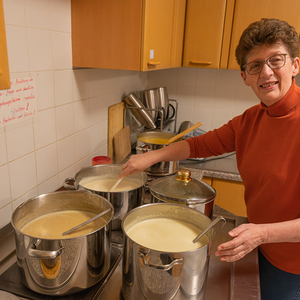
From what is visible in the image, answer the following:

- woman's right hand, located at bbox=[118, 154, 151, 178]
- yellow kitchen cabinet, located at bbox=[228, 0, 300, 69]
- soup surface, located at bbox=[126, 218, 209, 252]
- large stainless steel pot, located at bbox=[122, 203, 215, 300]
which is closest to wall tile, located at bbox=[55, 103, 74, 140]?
woman's right hand, located at bbox=[118, 154, 151, 178]

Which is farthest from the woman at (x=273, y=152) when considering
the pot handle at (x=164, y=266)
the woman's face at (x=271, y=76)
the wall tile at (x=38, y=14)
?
the wall tile at (x=38, y=14)

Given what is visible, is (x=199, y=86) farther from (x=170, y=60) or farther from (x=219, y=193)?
(x=219, y=193)

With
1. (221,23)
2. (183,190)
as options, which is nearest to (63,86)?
(183,190)

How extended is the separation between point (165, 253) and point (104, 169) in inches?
27.1

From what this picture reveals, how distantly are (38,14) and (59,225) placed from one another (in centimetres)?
78

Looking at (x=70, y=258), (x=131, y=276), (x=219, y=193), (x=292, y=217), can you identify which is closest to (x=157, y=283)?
(x=131, y=276)

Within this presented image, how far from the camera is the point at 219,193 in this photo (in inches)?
79.1

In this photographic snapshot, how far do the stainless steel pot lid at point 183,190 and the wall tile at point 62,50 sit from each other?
672mm

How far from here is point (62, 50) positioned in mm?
1281

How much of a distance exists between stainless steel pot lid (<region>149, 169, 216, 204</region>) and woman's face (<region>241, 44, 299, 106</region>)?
378 millimetres

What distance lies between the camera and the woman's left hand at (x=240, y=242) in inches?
28.9

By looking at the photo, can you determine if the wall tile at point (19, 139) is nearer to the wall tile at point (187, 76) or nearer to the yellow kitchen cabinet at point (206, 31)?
the yellow kitchen cabinet at point (206, 31)

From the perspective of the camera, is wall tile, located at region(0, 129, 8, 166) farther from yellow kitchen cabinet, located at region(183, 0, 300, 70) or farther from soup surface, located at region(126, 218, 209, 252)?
yellow kitchen cabinet, located at region(183, 0, 300, 70)

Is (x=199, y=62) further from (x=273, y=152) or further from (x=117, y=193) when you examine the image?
(x=117, y=193)
